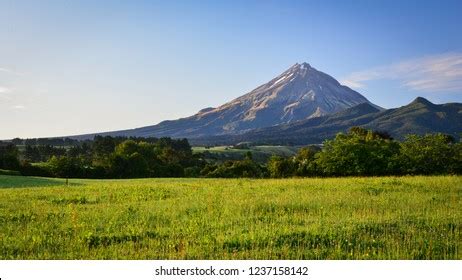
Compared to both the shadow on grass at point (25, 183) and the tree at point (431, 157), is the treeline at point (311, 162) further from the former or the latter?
the shadow on grass at point (25, 183)

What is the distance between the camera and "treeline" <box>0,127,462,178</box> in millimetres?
59125

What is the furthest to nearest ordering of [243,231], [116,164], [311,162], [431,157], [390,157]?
[116,164] → [311,162] → [390,157] → [431,157] → [243,231]

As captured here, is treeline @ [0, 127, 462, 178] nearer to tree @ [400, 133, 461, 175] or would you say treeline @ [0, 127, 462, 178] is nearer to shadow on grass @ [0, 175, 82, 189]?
tree @ [400, 133, 461, 175]

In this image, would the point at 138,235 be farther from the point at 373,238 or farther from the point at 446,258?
the point at 446,258

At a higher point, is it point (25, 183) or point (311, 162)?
point (311, 162)

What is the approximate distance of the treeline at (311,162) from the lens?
2328 inches

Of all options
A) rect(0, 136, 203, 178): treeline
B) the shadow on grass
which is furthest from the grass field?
rect(0, 136, 203, 178): treeline

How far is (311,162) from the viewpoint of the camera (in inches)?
2936

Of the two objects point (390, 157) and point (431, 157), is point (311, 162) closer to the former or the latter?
point (390, 157)

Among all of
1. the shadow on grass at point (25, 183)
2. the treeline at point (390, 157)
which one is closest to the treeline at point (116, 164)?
the shadow on grass at point (25, 183)

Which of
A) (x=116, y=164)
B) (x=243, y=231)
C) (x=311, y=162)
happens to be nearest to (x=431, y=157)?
(x=311, y=162)
